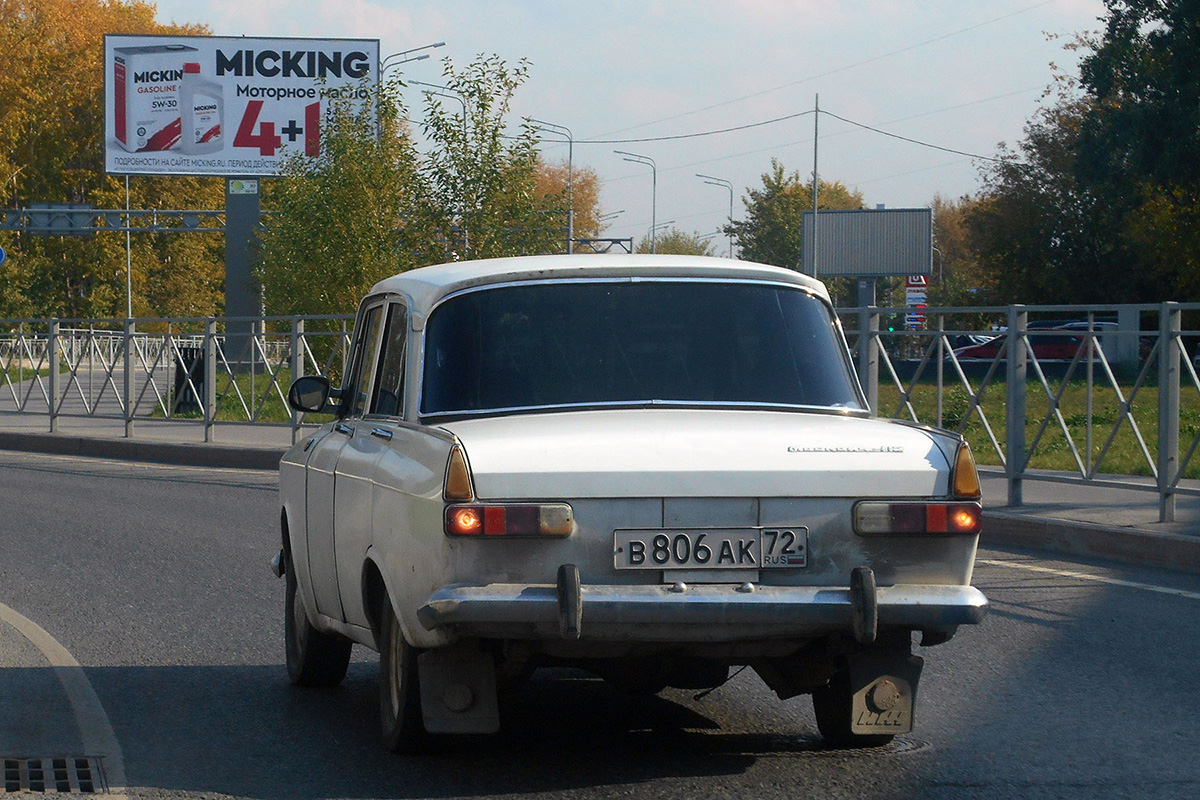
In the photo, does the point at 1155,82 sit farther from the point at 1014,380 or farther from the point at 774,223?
the point at 774,223

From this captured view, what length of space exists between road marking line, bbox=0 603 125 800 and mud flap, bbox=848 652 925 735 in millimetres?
2228

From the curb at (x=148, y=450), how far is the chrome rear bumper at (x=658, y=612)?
50.1ft

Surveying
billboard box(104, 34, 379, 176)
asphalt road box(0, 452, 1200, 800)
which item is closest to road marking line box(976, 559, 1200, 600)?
asphalt road box(0, 452, 1200, 800)

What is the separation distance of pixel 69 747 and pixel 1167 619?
5.49 meters

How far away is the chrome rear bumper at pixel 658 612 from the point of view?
15.6 feet

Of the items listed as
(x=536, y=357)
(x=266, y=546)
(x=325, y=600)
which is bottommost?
(x=266, y=546)

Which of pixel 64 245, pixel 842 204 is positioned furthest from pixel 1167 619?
pixel 842 204

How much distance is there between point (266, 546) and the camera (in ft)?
39.2

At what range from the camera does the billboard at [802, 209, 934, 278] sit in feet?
253

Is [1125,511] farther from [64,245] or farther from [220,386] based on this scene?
[64,245]

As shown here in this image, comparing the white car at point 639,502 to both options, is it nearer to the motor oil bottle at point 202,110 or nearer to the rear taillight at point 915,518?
the rear taillight at point 915,518

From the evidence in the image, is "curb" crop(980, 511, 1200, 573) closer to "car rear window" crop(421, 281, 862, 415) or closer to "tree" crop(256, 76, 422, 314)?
"car rear window" crop(421, 281, 862, 415)

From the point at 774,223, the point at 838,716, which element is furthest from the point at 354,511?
the point at 774,223

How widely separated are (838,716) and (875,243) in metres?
73.4
